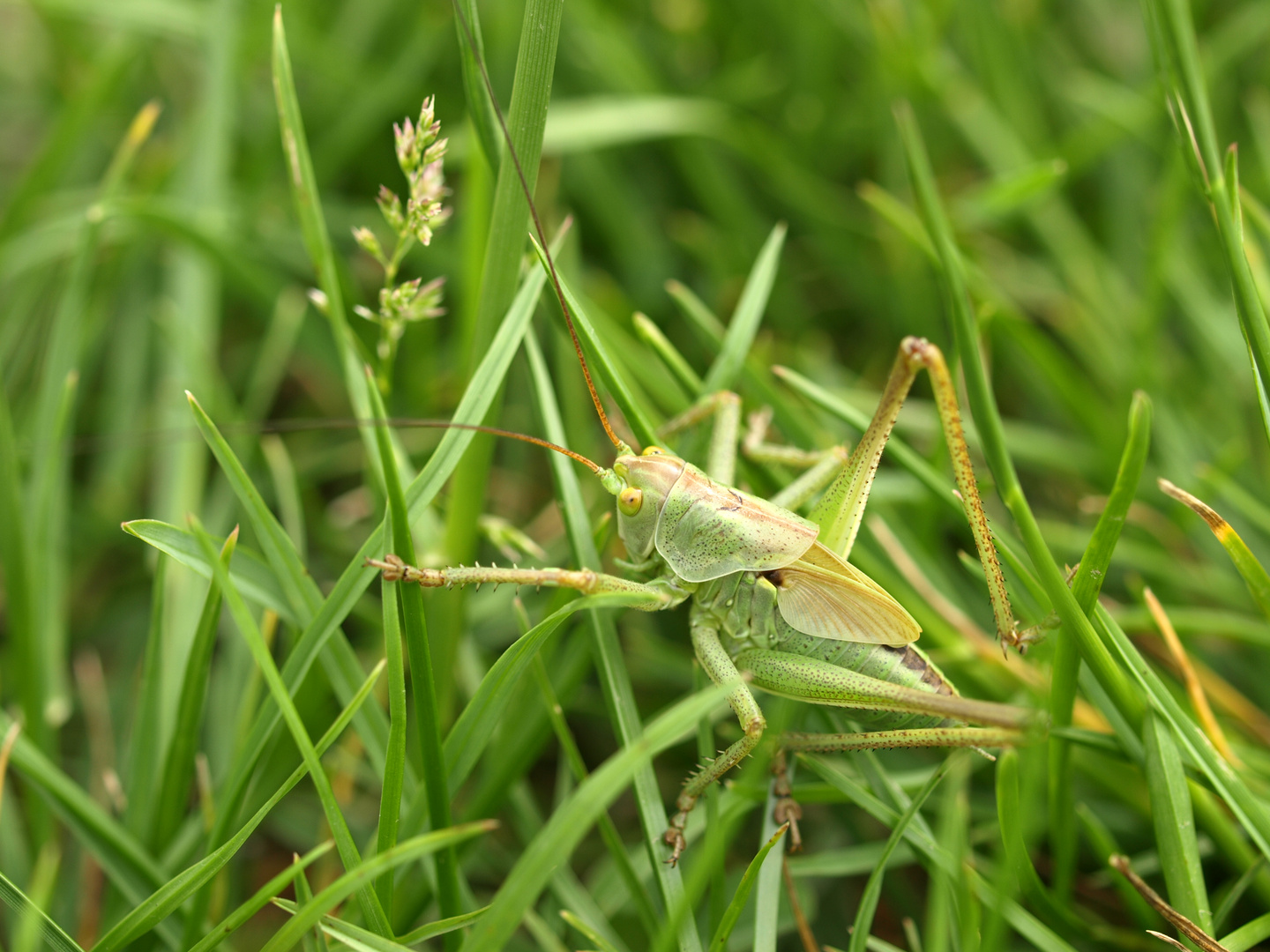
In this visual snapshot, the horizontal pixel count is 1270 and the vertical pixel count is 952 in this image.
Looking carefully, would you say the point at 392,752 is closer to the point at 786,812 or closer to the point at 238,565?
the point at 238,565

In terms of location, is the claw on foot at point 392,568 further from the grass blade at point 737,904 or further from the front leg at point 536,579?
the grass blade at point 737,904

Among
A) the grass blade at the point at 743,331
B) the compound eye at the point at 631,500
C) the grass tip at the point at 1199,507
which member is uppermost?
the grass blade at the point at 743,331

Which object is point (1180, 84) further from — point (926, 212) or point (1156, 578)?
point (1156, 578)

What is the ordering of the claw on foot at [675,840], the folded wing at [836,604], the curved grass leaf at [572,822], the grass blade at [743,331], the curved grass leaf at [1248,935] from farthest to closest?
the grass blade at [743,331], the folded wing at [836,604], the claw on foot at [675,840], the curved grass leaf at [1248,935], the curved grass leaf at [572,822]

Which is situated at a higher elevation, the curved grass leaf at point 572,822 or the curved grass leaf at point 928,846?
the curved grass leaf at point 572,822

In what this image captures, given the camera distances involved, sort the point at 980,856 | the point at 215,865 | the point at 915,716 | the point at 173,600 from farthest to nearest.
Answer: the point at 173,600, the point at 980,856, the point at 915,716, the point at 215,865

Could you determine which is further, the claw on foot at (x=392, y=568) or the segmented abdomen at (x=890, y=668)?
the segmented abdomen at (x=890, y=668)

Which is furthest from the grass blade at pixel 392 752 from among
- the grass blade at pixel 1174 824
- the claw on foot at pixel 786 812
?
the grass blade at pixel 1174 824

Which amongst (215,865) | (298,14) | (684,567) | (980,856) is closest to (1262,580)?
(980,856)
